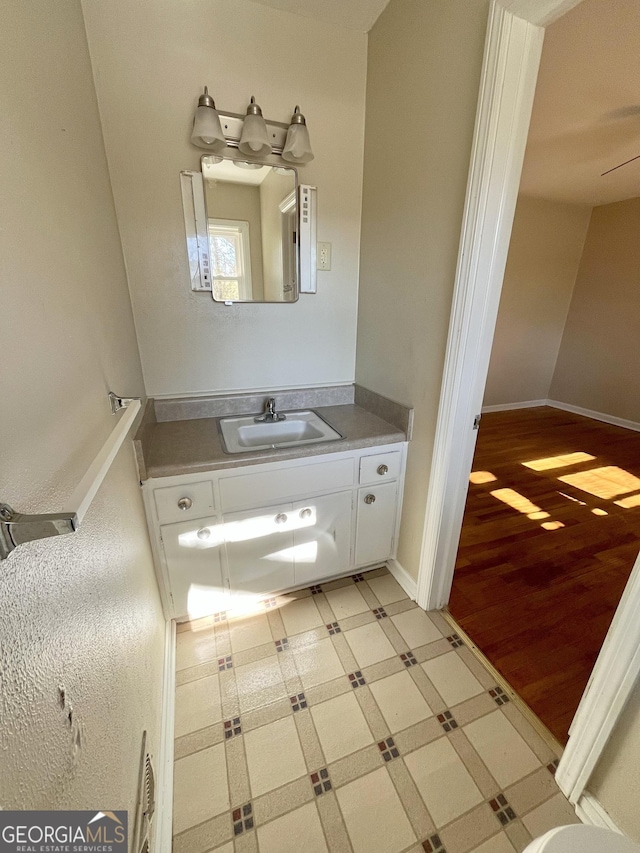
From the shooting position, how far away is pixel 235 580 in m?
1.49

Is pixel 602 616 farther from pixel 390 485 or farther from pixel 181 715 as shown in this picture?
pixel 181 715

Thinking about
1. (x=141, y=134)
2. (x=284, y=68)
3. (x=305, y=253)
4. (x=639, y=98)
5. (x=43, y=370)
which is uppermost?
(x=639, y=98)

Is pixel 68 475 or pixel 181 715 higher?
pixel 68 475

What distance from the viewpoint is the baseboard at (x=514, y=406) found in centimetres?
452

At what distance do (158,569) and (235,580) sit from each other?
325 mm

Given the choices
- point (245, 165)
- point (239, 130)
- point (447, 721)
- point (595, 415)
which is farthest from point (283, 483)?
point (595, 415)

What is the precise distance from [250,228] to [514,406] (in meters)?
4.36

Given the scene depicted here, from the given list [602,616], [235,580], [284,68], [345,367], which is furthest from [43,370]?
[602,616]

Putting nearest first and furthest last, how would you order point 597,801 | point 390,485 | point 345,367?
point 597,801
point 390,485
point 345,367

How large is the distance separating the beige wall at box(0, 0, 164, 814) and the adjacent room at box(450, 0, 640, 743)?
1.43 m

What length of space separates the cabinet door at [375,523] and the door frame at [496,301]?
0.92ft

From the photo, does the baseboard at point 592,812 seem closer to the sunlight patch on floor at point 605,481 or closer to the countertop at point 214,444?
the countertop at point 214,444

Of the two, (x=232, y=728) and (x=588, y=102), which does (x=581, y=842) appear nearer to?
(x=232, y=728)

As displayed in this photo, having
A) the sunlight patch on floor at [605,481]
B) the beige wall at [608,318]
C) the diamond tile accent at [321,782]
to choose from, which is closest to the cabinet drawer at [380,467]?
the diamond tile accent at [321,782]
